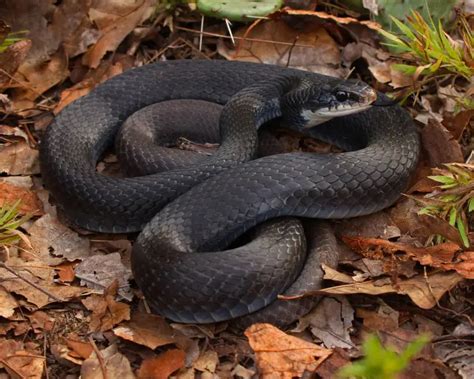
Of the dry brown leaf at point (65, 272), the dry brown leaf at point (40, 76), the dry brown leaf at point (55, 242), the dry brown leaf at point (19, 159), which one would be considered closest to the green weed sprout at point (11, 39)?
the dry brown leaf at point (40, 76)

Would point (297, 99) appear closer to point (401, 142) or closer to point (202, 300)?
point (401, 142)

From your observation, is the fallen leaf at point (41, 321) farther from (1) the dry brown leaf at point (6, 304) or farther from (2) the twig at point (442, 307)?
(2) the twig at point (442, 307)

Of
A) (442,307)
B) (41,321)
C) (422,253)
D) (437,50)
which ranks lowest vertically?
(41,321)

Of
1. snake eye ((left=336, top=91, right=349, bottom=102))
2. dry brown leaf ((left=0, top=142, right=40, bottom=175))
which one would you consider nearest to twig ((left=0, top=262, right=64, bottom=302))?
dry brown leaf ((left=0, top=142, right=40, bottom=175))

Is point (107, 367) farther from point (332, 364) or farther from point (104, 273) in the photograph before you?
point (332, 364)

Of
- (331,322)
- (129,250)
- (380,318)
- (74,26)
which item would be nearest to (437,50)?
(380,318)

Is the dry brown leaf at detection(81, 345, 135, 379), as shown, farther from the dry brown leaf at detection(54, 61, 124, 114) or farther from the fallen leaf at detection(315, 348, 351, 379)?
the dry brown leaf at detection(54, 61, 124, 114)

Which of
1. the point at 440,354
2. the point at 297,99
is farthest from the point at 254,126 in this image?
the point at 440,354
